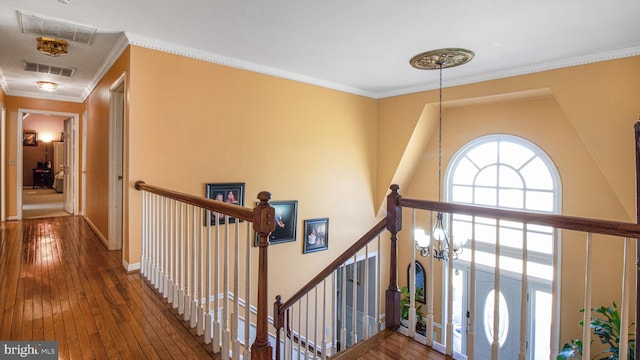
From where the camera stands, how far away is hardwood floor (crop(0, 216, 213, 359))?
75.7 inches

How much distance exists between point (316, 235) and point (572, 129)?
3.76m

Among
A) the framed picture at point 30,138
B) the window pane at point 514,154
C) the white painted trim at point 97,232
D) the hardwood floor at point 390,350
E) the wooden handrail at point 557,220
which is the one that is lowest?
the hardwood floor at point 390,350

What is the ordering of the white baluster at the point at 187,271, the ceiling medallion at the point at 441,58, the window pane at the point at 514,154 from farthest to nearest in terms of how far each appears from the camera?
the window pane at the point at 514,154 < the ceiling medallion at the point at 441,58 < the white baluster at the point at 187,271

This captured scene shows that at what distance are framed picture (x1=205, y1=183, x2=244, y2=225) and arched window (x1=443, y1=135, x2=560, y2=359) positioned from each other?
3041mm

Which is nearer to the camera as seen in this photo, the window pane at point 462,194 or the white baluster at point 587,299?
the white baluster at point 587,299

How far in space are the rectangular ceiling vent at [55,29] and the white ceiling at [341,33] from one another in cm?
7

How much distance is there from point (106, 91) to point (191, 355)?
3.72 meters

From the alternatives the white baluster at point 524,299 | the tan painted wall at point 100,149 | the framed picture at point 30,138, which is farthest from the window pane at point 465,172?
the framed picture at point 30,138

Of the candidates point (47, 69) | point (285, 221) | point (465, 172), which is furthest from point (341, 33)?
point (47, 69)

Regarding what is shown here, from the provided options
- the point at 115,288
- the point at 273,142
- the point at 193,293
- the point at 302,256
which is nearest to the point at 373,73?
the point at 273,142

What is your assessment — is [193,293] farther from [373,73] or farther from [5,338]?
[373,73]

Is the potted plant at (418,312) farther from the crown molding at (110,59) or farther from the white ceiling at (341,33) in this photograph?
the crown molding at (110,59)

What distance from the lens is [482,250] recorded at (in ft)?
16.7

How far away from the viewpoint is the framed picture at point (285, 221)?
4.43 meters
